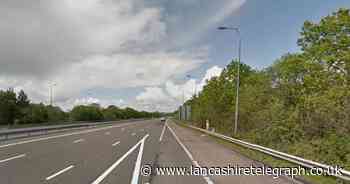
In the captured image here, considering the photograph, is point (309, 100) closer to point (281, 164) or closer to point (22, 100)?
point (281, 164)

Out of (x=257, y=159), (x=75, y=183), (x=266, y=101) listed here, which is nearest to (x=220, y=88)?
(x=266, y=101)

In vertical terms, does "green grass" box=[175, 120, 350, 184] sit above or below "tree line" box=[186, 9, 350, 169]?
below

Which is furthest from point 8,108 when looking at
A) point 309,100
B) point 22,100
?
point 309,100

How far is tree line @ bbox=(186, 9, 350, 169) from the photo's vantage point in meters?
16.0

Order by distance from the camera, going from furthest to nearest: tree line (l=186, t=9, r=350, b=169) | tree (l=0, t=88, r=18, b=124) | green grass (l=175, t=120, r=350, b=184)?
1. tree (l=0, t=88, r=18, b=124)
2. tree line (l=186, t=9, r=350, b=169)
3. green grass (l=175, t=120, r=350, b=184)

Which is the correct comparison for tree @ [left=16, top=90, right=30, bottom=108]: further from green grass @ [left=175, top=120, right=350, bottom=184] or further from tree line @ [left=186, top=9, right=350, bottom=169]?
green grass @ [left=175, top=120, right=350, bottom=184]

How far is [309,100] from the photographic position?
21.3 m

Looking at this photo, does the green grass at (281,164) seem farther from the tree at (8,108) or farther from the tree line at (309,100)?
the tree at (8,108)

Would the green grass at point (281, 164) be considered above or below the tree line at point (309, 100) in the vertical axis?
below

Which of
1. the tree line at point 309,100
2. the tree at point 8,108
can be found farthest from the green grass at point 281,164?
the tree at point 8,108

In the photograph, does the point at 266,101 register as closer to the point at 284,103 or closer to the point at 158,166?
the point at 284,103

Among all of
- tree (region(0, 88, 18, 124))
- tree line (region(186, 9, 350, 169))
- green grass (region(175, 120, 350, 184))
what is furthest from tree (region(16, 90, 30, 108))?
green grass (region(175, 120, 350, 184))

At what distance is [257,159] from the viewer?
1533cm

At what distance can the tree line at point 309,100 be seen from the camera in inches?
629
